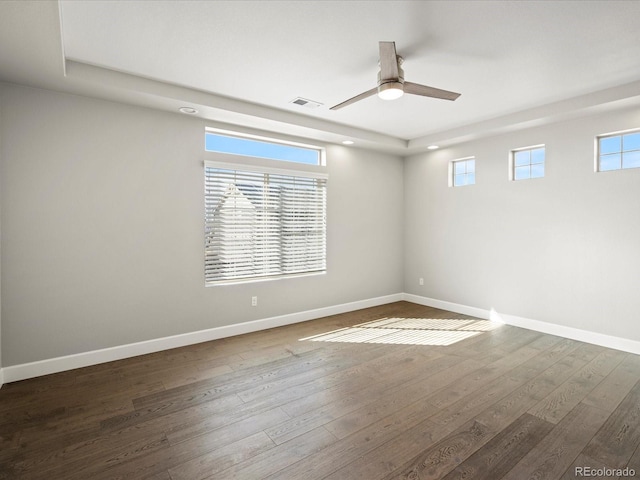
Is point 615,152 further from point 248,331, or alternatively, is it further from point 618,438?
point 248,331

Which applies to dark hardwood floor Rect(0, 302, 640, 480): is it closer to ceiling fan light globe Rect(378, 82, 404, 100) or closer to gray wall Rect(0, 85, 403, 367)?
gray wall Rect(0, 85, 403, 367)

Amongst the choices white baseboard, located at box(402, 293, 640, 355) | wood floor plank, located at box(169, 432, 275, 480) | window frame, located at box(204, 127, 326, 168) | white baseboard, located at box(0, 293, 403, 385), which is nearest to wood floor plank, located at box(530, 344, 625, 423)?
white baseboard, located at box(402, 293, 640, 355)

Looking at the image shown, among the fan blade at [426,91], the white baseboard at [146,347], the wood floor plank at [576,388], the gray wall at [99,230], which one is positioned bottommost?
the wood floor plank at [576,388]

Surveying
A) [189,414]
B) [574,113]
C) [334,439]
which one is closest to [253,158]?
[189,414]

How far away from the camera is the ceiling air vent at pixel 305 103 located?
3603 mm

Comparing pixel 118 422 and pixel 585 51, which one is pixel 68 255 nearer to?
pixel 118 422

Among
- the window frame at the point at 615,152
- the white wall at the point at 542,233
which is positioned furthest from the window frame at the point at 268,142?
the window frame at the point at 615,152

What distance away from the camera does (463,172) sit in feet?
17.0

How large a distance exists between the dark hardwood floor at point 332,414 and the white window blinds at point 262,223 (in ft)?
3.39

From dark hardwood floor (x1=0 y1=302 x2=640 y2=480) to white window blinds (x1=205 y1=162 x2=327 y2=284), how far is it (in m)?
1.03

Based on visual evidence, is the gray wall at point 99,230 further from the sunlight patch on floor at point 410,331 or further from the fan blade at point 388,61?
the fan blade at point 388,61

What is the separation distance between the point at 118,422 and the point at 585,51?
14.6ft

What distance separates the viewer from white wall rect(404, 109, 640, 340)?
143 inches

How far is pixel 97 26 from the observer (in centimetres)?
229
